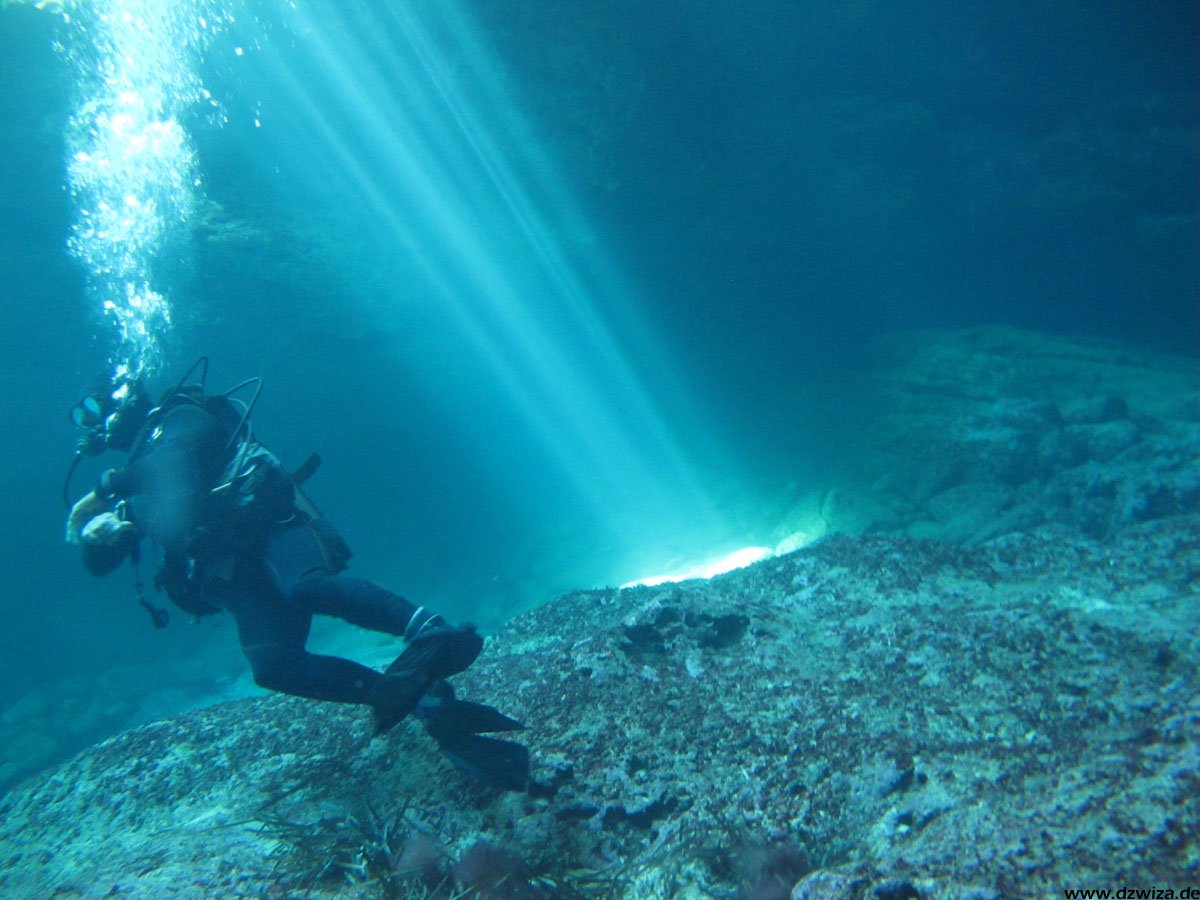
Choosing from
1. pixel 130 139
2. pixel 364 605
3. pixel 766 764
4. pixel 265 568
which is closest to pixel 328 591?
pixel 364 605

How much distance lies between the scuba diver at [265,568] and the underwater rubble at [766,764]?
1.50 feet

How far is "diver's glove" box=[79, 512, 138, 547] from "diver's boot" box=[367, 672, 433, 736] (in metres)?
2.32

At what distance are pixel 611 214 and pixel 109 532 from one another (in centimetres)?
1258

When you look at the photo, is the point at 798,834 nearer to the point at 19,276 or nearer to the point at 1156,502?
the point at 1156,502

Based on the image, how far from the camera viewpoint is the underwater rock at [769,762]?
178 cm

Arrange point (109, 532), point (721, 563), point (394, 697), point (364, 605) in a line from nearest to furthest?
point (394, 697)
point (364, 605)
point (109, 532)
point (721, 563)

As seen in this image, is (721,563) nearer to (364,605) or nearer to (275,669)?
(364,605)

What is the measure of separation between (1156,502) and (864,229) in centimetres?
1052

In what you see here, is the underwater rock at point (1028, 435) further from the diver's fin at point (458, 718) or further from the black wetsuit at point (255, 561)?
the black wetsuit at point (255, 561)

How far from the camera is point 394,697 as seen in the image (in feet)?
7.80

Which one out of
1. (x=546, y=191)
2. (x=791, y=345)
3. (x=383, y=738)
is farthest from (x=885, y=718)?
(x=791, y=345)

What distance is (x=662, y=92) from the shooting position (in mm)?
10961

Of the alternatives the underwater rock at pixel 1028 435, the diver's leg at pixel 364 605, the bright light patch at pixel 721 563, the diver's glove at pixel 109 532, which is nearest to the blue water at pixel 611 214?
the bright light patch at pixel 721 563

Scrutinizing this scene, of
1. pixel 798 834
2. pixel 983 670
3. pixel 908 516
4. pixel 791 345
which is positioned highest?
pixel 791 345
